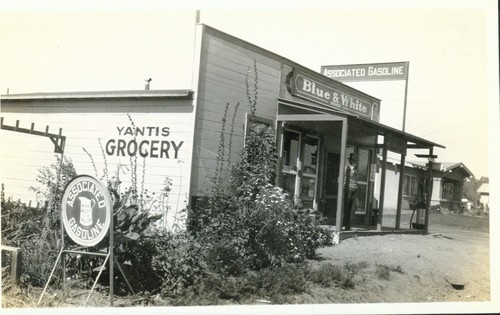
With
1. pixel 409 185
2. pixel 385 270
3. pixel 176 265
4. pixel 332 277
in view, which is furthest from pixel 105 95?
pixel 409 185

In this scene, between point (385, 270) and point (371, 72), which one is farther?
point (371, 72)

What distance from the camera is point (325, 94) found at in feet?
38.0

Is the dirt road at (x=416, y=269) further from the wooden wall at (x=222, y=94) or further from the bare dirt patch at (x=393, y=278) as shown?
the wooden wall at (x=222, y=94)

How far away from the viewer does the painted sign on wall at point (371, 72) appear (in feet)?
36.6

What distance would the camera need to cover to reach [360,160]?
13609 millimetres

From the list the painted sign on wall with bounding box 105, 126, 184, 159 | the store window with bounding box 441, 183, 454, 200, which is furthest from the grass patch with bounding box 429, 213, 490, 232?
the store window with bounding box 441, 183, 454, 200

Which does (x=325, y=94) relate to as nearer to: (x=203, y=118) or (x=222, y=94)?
(x=222, y=94)

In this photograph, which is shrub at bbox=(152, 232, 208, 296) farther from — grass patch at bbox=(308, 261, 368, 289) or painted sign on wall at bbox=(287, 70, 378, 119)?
painted sign on wall at bbox=(287, 70, 378, 119)

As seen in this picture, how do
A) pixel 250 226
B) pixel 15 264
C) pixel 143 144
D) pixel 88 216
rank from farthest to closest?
pixel 143 144 → pixel 250 226 → pixel 15 264 → pixel 88 216

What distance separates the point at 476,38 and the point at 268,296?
14.7ft

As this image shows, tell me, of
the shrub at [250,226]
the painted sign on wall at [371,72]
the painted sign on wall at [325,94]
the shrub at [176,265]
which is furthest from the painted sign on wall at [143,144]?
the painted sign on wall at [371,72]

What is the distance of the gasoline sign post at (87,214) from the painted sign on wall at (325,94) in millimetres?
6022

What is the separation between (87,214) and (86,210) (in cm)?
5

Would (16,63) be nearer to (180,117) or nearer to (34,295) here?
(180,117)
